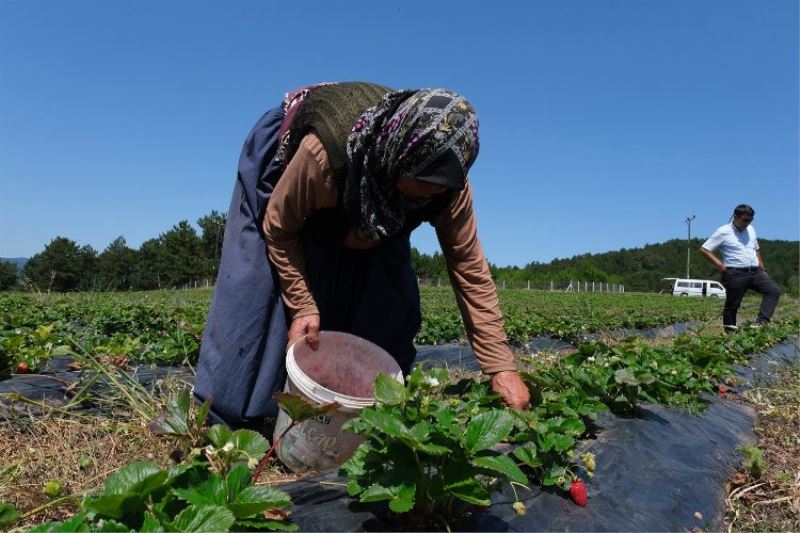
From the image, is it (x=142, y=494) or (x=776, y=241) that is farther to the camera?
(x=776, y=241)

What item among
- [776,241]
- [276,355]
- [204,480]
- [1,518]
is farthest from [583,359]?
[776,241]

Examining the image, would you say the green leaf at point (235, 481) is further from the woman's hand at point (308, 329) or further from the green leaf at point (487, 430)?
the woman's hand at point (308, 329)

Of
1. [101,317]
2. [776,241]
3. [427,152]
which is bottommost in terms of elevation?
[101,317]

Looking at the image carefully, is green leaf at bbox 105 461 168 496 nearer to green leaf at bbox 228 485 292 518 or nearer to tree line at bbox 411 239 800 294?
green leaf at bbox 228 485 292 518

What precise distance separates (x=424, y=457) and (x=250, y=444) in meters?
0.39

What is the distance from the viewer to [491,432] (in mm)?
1260

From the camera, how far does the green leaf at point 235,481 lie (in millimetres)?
1103

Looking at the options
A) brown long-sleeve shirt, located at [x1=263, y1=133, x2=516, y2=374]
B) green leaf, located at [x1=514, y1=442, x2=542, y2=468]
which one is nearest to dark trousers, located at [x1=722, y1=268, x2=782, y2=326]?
brown long-sleeve shirt, located at [x1=263, y1=133, x2=516, y2=374]

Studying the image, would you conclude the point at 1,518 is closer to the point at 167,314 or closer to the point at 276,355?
the point at 276,355

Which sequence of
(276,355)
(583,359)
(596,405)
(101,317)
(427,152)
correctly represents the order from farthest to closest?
1. (101,317)
2. (583,359)
3. (276,355)
4. (596,405)
5. (427,152)

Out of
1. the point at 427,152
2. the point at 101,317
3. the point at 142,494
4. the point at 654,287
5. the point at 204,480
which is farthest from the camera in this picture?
the point at 654,287

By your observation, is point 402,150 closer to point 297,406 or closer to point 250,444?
point 297,406

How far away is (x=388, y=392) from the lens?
4.59 ft

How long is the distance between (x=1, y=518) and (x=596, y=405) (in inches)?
64.0
